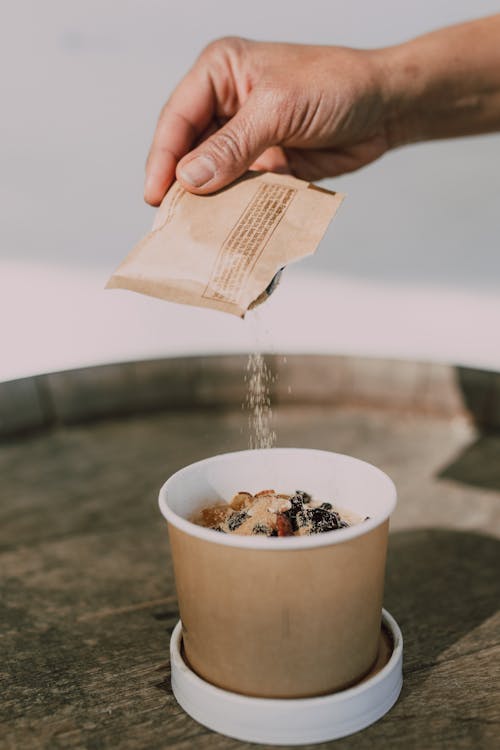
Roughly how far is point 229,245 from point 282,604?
18.4 inches

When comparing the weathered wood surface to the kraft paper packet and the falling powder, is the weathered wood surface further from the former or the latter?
the kraft paper packet

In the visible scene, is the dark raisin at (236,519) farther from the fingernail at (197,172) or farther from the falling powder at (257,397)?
the falling powder at (257,397)

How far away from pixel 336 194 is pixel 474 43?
2.39ft

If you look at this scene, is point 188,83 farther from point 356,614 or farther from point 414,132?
point 356,614

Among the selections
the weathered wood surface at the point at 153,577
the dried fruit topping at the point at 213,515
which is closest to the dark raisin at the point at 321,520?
the dried fruit topping at the point at 213,515

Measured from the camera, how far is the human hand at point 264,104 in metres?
1.27

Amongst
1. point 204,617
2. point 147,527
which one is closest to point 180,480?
point 204,617

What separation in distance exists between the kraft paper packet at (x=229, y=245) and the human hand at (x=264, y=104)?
132 millimetres

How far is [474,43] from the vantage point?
152cm

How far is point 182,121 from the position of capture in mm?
1401

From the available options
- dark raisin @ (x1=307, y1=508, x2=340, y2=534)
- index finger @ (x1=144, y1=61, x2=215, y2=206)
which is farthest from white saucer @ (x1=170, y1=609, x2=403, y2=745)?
index finger @ (x1=144, y1=61, x2=215, y2=206)

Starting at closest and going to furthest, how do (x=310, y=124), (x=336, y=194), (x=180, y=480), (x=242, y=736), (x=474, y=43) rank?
(x=242, y=736), (x=180, y=480), (x=336, y=194), (x=310, y=124), (x=474, y=43)

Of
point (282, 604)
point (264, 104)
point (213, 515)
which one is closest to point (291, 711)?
point (282, 604)

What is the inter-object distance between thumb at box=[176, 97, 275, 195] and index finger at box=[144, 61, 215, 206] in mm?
156
